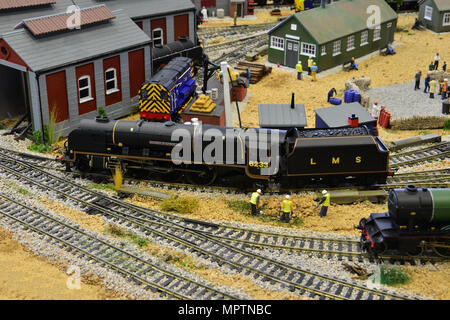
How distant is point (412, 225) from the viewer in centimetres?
2052

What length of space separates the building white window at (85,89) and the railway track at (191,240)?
578 centimetres

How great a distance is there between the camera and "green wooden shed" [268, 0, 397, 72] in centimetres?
4447

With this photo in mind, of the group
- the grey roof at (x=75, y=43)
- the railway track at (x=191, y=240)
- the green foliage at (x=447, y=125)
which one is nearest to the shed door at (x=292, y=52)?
the grey roof at (x=75, y=43)

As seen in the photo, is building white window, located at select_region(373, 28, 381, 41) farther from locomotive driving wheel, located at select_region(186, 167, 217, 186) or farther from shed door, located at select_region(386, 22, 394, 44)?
locomotive driving wheel, located at select_region(186, 167, 217, 186)

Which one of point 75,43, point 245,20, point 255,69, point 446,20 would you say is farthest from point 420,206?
point 245,20

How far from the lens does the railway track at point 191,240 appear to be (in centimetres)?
1903

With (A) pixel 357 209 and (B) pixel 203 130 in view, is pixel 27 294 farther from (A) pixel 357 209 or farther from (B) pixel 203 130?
(A) pixel 357 209

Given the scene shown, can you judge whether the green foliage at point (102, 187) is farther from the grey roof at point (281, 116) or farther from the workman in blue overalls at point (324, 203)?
the workman in blue overalls at point (324, 203)

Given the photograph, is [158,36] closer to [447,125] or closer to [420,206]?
[447,125]

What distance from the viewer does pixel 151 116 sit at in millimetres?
32719

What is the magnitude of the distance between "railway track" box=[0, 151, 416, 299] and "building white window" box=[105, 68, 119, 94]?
774 cm

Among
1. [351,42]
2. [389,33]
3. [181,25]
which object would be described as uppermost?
[181,25]

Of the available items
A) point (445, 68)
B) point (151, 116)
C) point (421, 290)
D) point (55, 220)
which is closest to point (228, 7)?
point (445, 68)

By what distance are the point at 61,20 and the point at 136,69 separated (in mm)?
5178
